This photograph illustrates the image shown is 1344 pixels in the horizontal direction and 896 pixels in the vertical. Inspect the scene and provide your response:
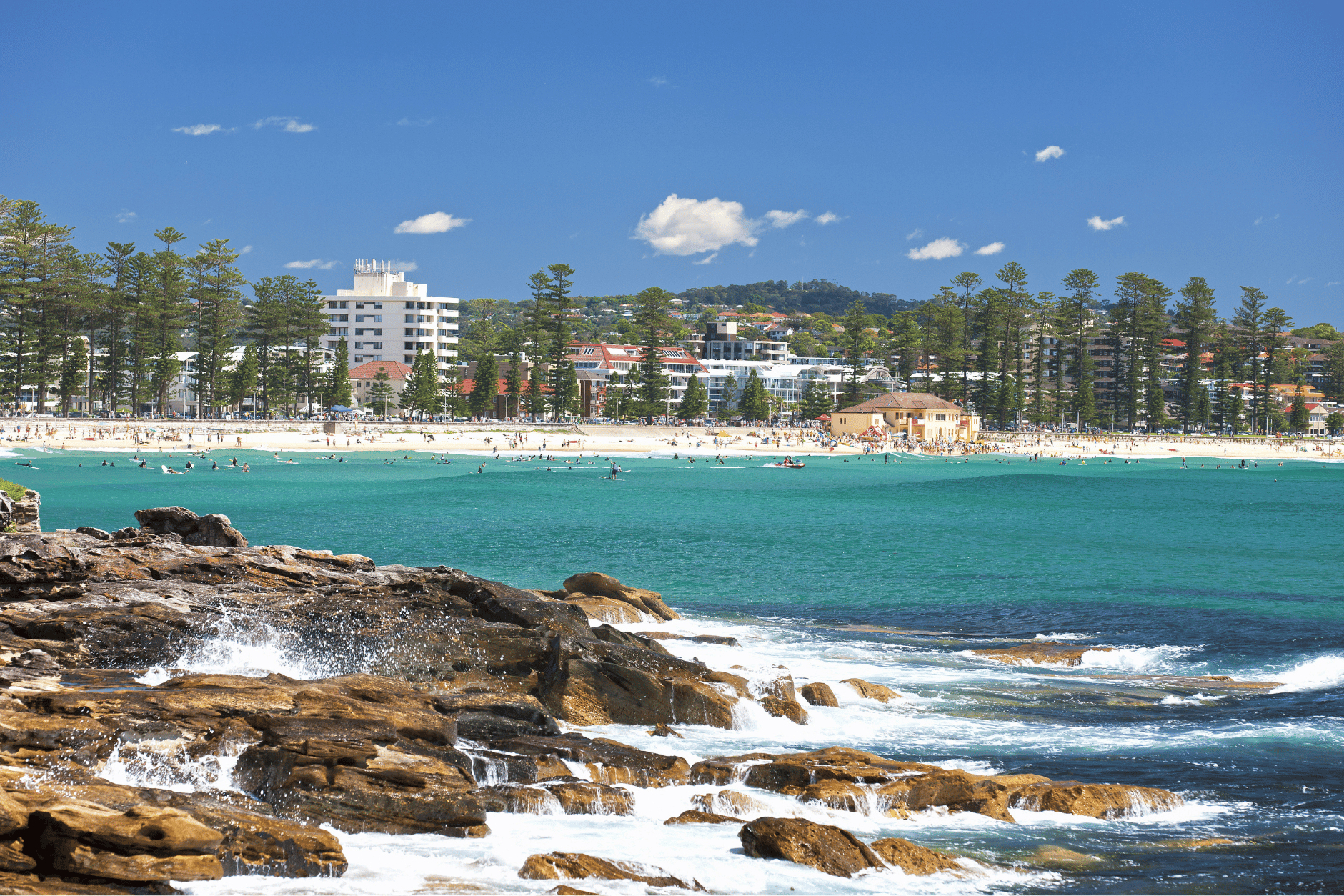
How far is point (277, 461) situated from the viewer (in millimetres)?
68000

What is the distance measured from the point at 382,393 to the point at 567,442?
1871cm

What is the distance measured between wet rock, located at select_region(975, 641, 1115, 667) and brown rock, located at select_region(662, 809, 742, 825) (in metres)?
8.16

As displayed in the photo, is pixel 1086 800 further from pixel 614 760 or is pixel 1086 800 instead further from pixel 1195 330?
pixel 1195 330

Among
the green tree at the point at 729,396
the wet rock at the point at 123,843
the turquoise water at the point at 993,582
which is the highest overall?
the green tree at the point at 729,396

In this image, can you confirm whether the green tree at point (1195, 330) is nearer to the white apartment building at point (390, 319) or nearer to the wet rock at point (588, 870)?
the white apartment building at point (390, 319)

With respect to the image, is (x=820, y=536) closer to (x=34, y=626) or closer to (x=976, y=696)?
(x=976, y=696)

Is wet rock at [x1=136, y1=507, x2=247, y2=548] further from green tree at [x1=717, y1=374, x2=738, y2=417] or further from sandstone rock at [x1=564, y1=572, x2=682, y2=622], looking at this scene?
green tree at [x1=717, y1=374, x2=738, y2=417]

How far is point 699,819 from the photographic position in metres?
8.76

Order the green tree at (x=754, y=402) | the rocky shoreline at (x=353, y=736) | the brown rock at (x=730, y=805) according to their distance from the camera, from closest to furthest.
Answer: the rocky shoreline at (x=353, y=736) → the brown rock at (x=730, y=805) → the green tree at (x=754, y=402)

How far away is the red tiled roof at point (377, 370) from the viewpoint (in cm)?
10612

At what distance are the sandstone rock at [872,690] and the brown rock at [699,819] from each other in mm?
4767

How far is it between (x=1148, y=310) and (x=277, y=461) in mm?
78627

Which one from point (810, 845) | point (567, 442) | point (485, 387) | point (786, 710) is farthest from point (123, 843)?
point (485, 387)

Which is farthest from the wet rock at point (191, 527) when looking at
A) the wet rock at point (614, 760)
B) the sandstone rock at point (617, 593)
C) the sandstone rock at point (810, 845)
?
the sandstone rock at point (810, 845)
